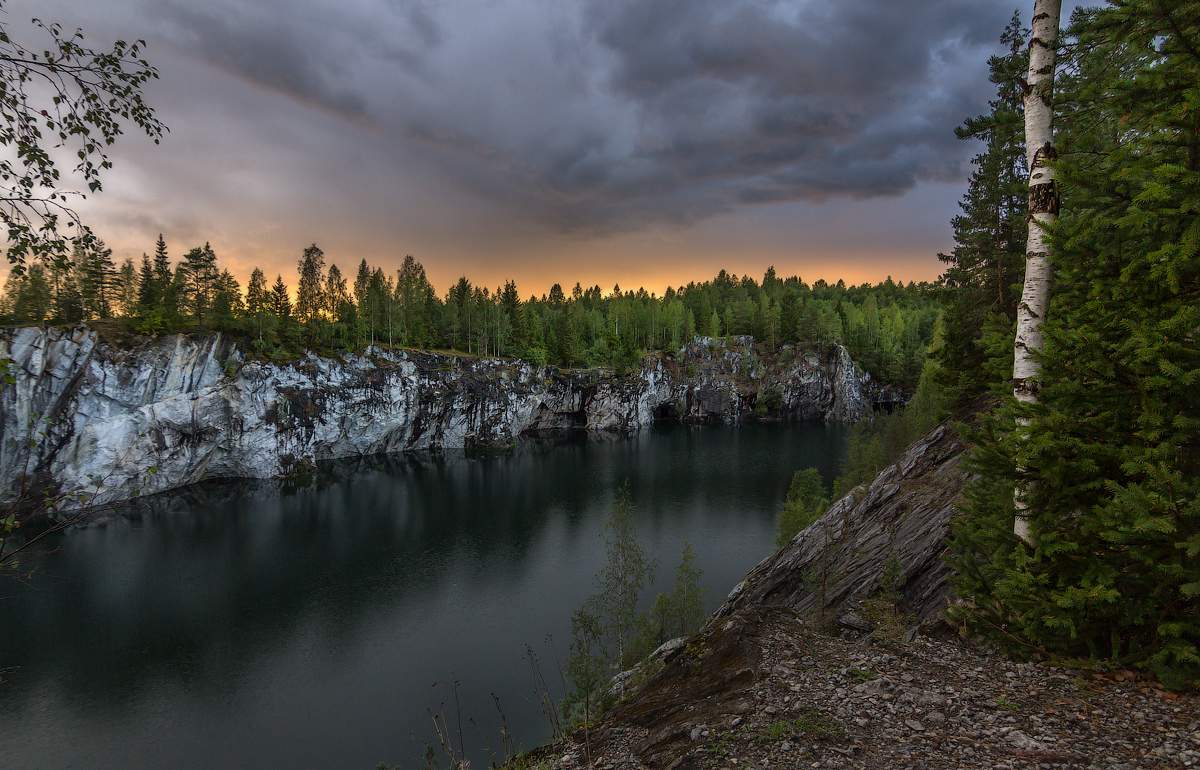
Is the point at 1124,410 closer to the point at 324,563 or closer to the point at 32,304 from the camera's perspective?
the point at 324,563

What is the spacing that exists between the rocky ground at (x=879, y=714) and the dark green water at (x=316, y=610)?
12.7m

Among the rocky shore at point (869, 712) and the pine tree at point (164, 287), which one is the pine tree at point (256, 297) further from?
the rocky shore at point (869, 712)

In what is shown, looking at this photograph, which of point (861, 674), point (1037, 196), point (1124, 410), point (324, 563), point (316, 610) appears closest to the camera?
point (1124, 410)

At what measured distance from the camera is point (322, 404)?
247 ft

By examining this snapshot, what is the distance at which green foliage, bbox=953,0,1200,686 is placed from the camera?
5496mm

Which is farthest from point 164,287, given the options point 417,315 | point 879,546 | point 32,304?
point 879,546

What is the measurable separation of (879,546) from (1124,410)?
16.3 m

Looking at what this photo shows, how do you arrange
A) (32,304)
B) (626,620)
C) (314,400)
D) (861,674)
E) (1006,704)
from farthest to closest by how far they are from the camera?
(314,400)
(32,304)
(626,620)
(861,674)
(1006,704)

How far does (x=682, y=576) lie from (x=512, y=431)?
2600 inches

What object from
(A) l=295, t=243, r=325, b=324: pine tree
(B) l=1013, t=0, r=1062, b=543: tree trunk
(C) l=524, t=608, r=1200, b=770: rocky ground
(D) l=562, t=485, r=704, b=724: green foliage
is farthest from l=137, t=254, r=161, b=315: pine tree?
(B) l=1013, t=0, r=1062, b=543: tree trunk

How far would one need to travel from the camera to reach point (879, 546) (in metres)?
20.5

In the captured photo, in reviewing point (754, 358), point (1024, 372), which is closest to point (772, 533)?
point (1024, 372)

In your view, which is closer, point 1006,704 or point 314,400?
point 1006,704

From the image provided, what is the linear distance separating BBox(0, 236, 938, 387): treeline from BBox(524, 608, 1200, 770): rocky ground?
8.99 metres
